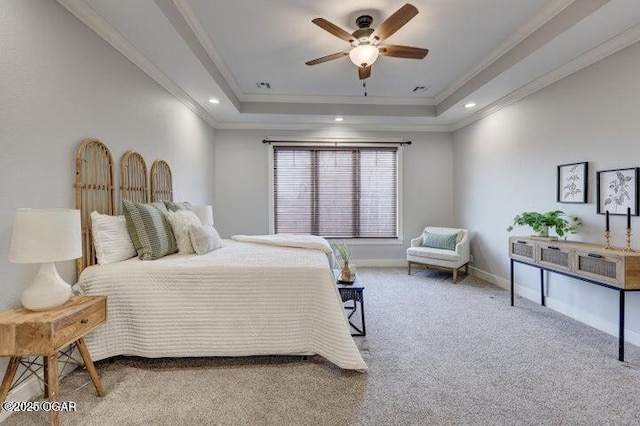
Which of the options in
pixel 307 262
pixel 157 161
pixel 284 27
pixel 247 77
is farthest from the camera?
pixel 247 77

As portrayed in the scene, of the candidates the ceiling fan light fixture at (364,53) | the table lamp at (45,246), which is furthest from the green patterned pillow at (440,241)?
the table lamp at (45,246)

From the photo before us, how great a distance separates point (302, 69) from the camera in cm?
386

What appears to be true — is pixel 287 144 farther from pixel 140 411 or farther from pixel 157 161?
pixel 140 411

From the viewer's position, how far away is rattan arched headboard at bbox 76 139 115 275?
90.2 inches

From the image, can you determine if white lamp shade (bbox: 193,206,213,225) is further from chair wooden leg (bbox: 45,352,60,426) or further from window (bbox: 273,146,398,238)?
chair wooden leg (bbox: 45,352,60,426)

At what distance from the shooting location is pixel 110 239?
7.83 feet

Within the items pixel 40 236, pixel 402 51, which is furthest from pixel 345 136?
pixel 40 236

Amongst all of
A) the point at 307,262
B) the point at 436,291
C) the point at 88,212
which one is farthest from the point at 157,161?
the point at 436,291

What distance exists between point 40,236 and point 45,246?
56 millimetres

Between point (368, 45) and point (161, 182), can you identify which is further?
point (161, 182)

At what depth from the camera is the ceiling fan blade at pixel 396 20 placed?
2.20m

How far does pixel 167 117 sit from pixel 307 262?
100 inches

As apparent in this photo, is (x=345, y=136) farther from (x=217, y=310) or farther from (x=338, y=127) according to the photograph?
(x=217, y=310)

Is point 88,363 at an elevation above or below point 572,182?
below
